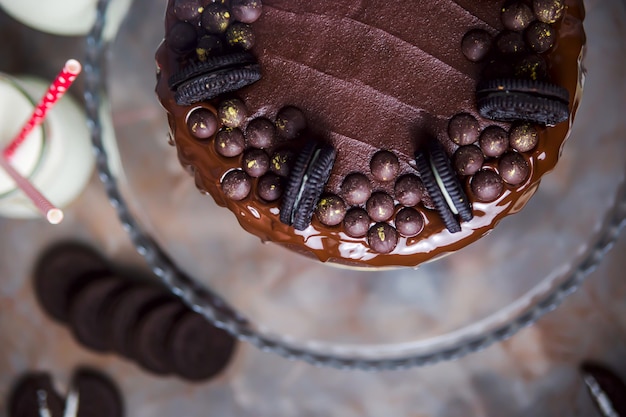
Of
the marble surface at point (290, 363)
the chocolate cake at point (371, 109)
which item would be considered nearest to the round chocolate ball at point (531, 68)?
the chocolate cake at point (371, 109)

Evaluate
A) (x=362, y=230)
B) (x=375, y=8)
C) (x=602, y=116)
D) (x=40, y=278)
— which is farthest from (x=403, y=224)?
(x=40, y=278)

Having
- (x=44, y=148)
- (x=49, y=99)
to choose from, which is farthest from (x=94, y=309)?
(x=49, y=99)

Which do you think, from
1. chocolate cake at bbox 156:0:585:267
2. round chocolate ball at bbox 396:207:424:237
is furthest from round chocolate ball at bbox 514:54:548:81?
round chocolate ball at bbox 396:207:424:237

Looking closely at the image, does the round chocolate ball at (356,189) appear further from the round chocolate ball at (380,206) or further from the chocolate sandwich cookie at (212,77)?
the chocolate sandwich cookie at (212,77)

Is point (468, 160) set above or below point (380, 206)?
above

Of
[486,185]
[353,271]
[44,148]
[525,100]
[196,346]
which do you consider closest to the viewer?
[525,100]

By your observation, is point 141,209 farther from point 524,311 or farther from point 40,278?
point 524,311

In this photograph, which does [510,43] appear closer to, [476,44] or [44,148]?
[476,44]
